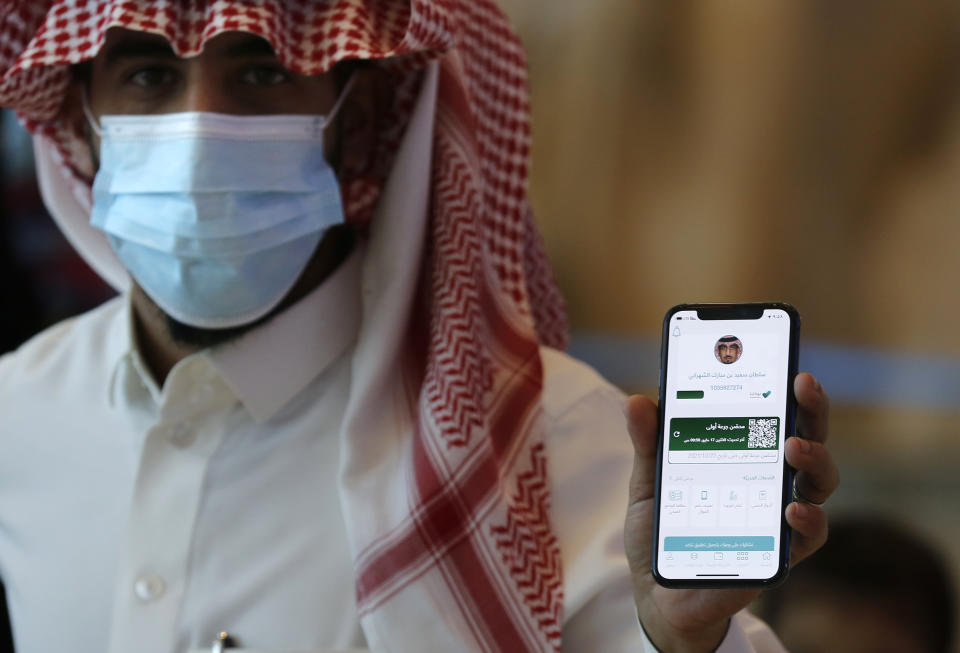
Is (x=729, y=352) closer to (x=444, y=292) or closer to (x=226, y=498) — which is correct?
(x=444, y=292)

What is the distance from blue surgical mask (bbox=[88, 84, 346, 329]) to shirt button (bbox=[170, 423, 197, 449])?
159 millimetres

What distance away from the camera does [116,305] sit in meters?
1.81

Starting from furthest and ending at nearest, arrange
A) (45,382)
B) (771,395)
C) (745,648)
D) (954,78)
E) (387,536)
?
(954,78), (45,382), (387,536), (745,648), (771,395)

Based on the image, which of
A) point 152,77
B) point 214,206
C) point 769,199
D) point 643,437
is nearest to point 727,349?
point 643,437

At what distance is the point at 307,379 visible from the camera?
1575mm

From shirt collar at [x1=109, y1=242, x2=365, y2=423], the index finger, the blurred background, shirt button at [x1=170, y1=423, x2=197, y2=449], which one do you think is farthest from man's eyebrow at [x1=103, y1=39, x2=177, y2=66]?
the blurred background

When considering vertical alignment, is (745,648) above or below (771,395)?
below

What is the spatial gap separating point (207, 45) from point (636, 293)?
251cm

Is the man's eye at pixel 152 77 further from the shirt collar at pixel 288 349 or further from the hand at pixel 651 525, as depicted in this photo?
the hand at pixel 651 525

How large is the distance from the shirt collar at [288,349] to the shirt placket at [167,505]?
4cm

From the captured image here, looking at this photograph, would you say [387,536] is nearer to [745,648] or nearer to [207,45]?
[745,648]

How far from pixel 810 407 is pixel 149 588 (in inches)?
34.8

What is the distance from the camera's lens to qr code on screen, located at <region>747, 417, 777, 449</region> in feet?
3.33

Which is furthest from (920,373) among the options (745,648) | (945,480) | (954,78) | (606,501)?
(745,648)
